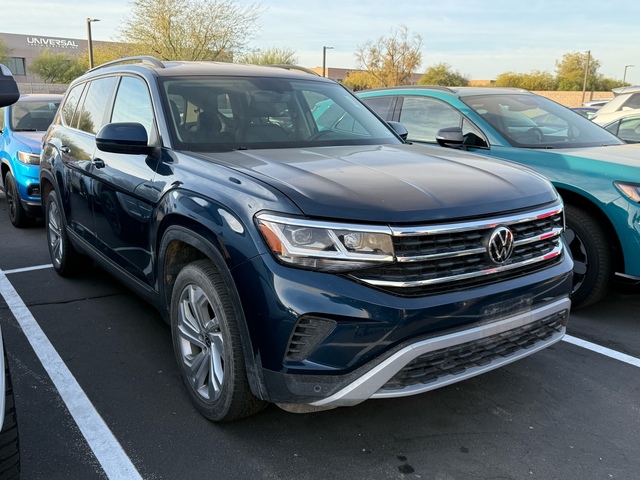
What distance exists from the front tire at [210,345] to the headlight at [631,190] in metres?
2.96

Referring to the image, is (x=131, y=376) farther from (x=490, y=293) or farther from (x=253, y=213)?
(x=490, y=293)

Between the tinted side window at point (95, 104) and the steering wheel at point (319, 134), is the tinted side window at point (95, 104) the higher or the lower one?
the higher one

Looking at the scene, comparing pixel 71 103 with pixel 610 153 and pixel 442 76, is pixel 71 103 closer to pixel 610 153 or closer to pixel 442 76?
pixel 610 153

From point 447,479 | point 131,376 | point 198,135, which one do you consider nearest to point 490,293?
point 447,479

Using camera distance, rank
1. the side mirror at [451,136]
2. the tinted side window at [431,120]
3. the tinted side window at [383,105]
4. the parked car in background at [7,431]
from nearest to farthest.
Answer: the parked car in background at [7,431] < the side mirror at [451,136] < the tinted side window at [431,120] < the tinted side window at [383,105]

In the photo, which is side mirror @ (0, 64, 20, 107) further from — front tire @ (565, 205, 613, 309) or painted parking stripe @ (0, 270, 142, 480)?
front tire @ (565, 205, 613, 309)

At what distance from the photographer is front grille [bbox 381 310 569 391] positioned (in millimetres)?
2371

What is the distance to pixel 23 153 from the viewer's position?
6938mm

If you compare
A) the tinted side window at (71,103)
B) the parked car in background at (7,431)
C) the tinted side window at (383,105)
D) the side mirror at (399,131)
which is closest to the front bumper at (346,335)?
the parked car in background at (7,431)

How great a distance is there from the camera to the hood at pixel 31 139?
690 centimetres

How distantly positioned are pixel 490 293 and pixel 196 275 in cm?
134

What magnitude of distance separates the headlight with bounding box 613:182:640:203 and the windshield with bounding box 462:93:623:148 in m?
0.97

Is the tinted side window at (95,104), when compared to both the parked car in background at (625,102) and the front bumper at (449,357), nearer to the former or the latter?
the front bumper at (449,357)

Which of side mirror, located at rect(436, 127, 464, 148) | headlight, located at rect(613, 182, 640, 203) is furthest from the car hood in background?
side mirror, located at rect(436, 127, 464, 148)
